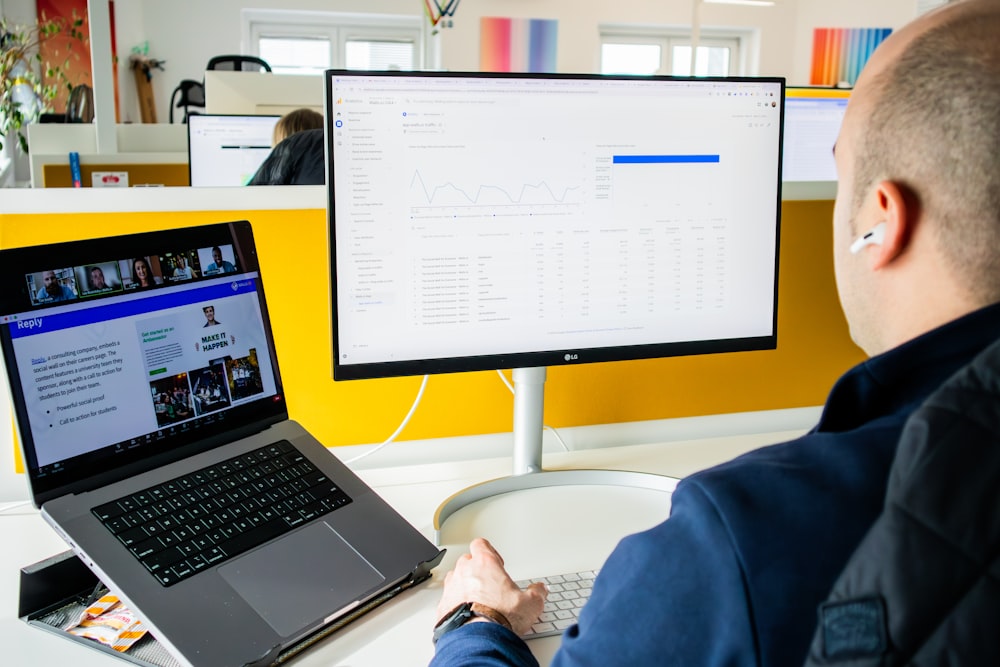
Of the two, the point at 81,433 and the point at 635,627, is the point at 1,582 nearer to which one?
the point at 81,433

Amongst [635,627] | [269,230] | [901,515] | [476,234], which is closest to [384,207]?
[476,234]

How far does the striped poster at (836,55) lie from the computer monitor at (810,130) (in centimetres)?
501

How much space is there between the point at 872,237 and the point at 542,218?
0.51m

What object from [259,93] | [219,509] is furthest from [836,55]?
[219,509]

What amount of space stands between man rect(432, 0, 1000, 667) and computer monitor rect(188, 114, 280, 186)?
3668 millimetres

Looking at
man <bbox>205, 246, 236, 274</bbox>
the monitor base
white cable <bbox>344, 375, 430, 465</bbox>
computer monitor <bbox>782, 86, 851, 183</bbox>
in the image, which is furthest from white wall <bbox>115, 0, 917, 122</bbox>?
man <bbox>205, 246, 236, 274</bbox>

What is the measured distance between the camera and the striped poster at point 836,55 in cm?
837

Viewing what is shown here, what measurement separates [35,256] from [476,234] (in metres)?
0.47

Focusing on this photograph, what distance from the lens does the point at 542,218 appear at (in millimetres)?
1110

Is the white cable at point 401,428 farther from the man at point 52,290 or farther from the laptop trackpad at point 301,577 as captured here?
the man at point 52,290

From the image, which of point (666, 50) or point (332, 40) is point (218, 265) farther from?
point (666, 50)

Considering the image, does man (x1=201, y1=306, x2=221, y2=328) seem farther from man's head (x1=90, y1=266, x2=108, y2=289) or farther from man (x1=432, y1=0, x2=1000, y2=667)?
man (x1=432, y1=0, x2=1000, y2=667)

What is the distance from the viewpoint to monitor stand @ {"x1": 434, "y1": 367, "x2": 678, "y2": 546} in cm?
121

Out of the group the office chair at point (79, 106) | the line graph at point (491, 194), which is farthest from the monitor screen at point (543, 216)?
the office chair at point (79, 106)
